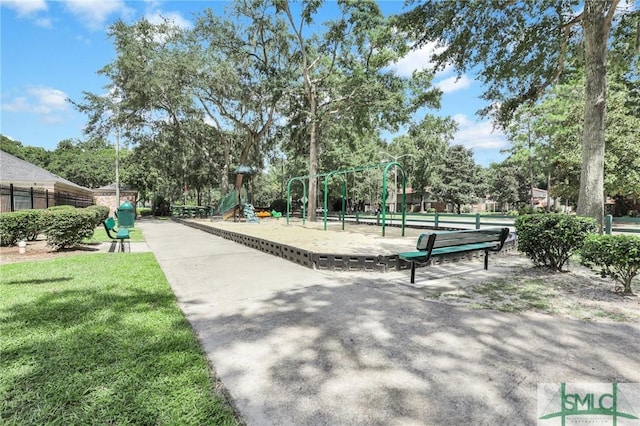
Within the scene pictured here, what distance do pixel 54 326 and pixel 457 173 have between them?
169 ft

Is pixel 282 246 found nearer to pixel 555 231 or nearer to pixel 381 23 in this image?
pixel 555 231

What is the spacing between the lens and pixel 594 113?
26.5 ft

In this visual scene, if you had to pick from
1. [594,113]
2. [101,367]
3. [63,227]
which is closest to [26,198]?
[63,227]

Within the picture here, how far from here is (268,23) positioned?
893 inches

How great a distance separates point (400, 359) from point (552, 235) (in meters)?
4.97

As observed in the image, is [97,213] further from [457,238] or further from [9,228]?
[457,238]

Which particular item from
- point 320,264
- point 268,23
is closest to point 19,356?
point 320,264

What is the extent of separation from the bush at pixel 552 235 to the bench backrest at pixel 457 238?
0.56 meters

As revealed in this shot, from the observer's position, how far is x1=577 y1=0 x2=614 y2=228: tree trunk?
8.00 metres

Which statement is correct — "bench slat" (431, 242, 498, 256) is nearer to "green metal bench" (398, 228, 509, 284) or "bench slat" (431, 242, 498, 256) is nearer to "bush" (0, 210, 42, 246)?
"green metal bench" (398, 228, 509, 284)

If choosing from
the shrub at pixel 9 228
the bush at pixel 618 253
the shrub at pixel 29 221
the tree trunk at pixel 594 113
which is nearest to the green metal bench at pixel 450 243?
the bush at pixel 618 253

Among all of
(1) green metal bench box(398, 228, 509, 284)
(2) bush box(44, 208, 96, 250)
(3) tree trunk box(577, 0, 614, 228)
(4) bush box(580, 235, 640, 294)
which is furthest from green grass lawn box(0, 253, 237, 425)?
(3) tree trunk box(577, 0, 614, 228)

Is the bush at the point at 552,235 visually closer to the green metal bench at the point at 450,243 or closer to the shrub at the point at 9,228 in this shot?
the green metal bench at the point at 450,243

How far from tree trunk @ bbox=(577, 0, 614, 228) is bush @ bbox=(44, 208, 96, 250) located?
43.8 ft
